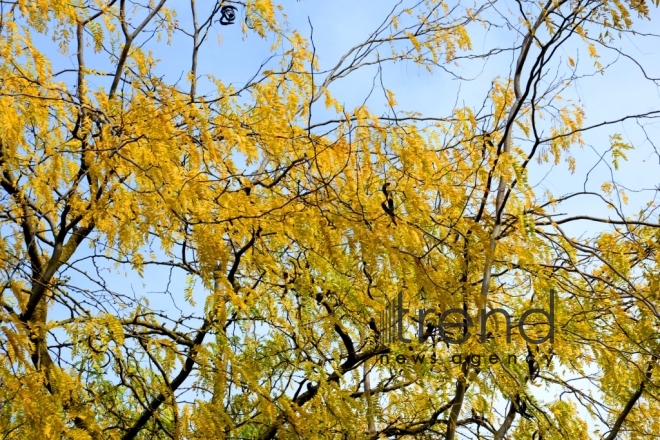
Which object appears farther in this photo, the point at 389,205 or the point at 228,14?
the point at 228,14

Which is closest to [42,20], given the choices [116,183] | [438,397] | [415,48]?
[116,183]

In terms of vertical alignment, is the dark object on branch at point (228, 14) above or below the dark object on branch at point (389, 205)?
above

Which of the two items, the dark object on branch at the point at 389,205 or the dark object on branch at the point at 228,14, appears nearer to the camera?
the dark object on branch at the point at 389,205

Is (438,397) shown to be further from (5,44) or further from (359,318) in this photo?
(5,44)

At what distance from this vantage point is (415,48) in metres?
4.05

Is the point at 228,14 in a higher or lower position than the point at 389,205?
higher

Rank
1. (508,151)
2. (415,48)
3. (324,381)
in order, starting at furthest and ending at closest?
1. (415,48)
2. (324,381)
3. (508,151)

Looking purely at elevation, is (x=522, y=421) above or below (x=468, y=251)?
below

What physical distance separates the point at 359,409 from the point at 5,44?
246cm

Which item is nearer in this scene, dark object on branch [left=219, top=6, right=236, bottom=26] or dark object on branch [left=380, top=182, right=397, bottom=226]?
dark object on branch [left=380, top=182, right=397, bottom=226]

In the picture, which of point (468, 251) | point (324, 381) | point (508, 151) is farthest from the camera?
point (324, 381)

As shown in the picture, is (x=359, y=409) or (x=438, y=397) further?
(x=438, y=397)

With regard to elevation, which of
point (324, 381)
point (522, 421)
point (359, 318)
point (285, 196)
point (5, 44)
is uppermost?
point (5, 44)

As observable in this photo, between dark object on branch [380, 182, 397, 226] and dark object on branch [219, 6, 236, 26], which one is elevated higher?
dark object on branch [219, 6, 236, 26]
